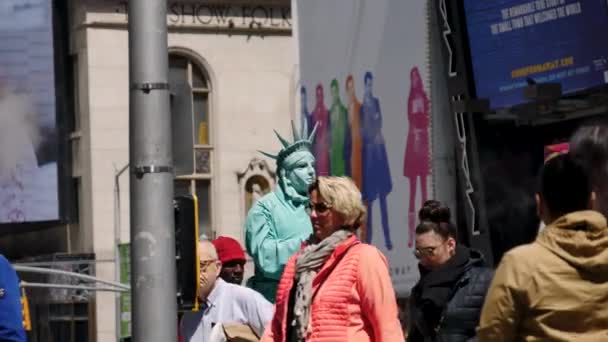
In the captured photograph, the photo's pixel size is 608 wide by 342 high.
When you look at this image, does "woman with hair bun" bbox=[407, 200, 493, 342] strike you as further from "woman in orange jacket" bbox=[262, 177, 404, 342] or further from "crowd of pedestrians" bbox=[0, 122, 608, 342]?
"woman in orange jacket" bbox=[262, 177, 404, 342]

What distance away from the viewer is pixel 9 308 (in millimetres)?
10031

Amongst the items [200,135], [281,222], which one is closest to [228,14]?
[200,135]

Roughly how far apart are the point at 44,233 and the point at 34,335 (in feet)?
12.0

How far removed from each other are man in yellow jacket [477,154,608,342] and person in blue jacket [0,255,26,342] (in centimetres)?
Result: 420

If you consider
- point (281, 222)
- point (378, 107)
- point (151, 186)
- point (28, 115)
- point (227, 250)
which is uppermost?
point (28, 115)

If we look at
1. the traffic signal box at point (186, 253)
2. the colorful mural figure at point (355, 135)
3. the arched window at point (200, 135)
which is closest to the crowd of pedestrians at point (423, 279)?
the traffic signal box at point (186, 253)

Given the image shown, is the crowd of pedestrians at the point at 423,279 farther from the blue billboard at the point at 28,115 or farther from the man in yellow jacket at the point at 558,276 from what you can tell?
the blue billboard at the point at 28,115

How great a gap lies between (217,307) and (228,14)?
48.0m

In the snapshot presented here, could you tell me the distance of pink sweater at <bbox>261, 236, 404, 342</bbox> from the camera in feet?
28.4

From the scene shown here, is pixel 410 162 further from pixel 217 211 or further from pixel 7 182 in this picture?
pixel 7 182

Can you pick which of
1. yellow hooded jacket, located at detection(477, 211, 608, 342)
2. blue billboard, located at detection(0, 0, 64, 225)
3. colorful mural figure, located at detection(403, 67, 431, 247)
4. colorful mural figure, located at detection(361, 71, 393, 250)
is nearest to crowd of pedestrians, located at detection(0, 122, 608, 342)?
yellow hooded jacket, located at detection(477, 211, 608, 342)

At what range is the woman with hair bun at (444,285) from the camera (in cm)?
1030

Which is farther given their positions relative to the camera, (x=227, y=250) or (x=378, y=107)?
(x=378, y=107)

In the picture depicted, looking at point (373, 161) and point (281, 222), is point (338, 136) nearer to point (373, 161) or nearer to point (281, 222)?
point (373, 161)
